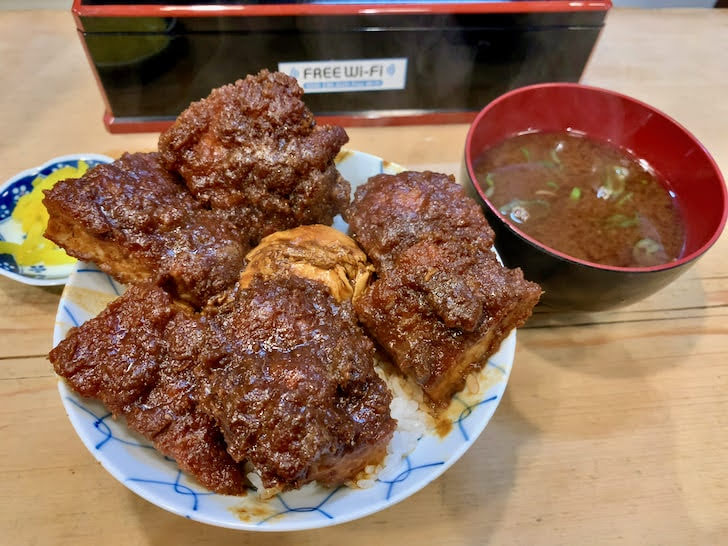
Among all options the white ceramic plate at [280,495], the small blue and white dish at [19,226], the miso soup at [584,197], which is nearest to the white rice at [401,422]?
the white ceramic plate at [280,495]

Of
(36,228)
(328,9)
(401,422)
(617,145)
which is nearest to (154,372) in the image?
(401,422)

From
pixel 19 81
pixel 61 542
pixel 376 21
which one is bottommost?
pixel 61 542

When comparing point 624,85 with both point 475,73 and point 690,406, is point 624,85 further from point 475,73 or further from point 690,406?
point 690,406

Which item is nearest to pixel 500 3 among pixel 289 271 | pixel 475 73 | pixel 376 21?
pixel 475 73

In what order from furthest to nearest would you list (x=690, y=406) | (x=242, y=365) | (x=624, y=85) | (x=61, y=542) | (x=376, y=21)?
(x=624, y=85) < (x=376, y=21) < (x=690, y=406) < (x=61, y=542) < (x=242, y=365)

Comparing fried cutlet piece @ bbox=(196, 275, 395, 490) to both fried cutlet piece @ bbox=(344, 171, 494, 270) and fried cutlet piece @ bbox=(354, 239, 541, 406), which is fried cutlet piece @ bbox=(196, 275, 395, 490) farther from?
fried cutlet piece @ bbox=(344, 171, 494, 270)

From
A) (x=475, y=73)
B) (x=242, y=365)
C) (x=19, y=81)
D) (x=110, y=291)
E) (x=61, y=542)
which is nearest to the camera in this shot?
(x=242, y=365)

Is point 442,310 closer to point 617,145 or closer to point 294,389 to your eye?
point 294,389
